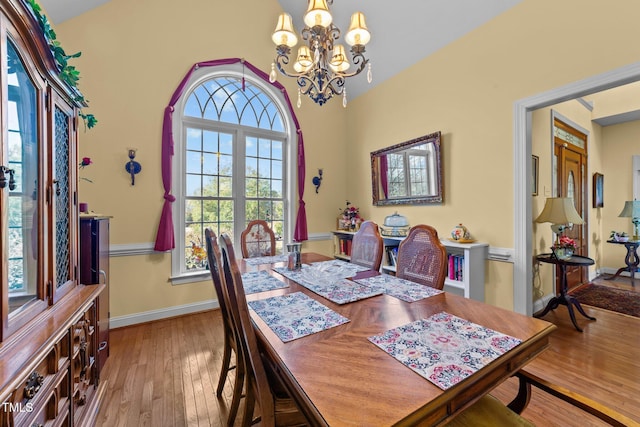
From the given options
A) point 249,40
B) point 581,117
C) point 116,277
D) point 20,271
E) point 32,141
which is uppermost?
point 249,40

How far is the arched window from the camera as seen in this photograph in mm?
3258

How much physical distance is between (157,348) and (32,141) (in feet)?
6.51

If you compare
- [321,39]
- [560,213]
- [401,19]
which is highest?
[401,19]

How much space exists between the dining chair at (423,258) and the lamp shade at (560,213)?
1.86 meters

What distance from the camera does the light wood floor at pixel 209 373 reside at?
5.28 ft

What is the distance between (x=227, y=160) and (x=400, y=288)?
2.84 metres

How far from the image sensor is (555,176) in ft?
11.5

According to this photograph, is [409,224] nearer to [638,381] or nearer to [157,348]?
[638,381]

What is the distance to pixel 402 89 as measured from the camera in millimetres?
3613

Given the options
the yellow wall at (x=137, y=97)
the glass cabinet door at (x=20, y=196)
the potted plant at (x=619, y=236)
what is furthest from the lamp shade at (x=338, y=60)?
the potted plant at (x=619, y=236)

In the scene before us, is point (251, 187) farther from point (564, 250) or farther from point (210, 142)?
point (564, 250)

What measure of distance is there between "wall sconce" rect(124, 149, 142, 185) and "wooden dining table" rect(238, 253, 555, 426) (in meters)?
2.54

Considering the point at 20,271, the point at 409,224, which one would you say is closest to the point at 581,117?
the point at 409,224


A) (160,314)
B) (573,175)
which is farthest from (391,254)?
(573,175)
